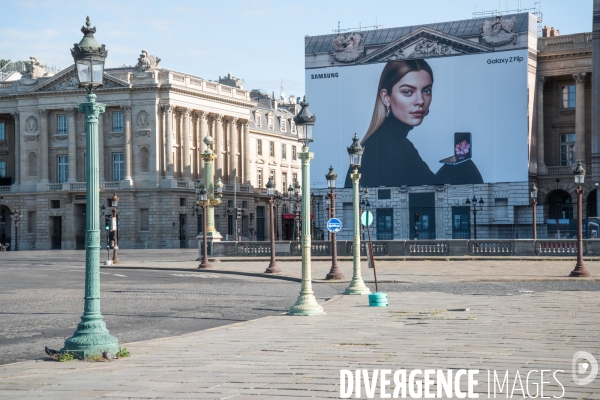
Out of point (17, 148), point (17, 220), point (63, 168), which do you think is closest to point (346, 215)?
point (63, 168)

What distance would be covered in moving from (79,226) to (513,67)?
48557mm

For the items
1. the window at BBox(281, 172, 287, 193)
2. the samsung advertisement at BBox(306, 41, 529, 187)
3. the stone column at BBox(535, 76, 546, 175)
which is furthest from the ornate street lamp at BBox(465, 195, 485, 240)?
the window at BBox(281, 172, 287, 193)

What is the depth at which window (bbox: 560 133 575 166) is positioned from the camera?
318 feet

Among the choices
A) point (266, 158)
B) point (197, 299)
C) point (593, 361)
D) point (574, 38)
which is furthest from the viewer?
point (266, 158)

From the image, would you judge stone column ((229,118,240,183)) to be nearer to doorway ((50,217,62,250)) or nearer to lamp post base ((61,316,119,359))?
doorway ((50,217,62,250))

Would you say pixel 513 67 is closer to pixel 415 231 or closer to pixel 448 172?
pixel 448 172

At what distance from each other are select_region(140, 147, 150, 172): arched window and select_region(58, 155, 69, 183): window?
889 centimetres

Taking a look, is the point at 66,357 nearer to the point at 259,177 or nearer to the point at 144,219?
the point at 144,219

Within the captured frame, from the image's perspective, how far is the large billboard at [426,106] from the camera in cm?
9106

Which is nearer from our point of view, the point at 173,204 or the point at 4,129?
the point at 173,204

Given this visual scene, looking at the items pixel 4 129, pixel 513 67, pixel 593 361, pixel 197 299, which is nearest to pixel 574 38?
pixel 513 67

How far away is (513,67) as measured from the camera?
91.2 m

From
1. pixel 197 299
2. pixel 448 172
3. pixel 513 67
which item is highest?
pixel 513 67

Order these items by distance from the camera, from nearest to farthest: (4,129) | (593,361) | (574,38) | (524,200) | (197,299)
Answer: (593,361)
(197,299)
(524,200)
(574,38)
(4,129)
